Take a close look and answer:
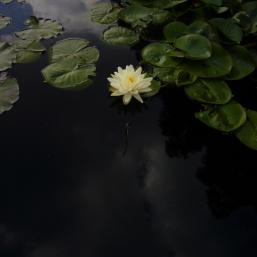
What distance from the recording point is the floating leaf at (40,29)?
2.49 meters

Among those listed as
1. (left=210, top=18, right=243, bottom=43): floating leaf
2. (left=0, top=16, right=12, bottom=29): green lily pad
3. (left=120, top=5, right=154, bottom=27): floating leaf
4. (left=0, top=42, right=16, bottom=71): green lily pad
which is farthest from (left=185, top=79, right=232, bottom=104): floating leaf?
(left=0, top=16, right=12, bottom=29): green lily pad

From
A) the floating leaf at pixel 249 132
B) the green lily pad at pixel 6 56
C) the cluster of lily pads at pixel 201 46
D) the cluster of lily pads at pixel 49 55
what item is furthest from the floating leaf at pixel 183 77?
the green lily pad at pixel 6 56

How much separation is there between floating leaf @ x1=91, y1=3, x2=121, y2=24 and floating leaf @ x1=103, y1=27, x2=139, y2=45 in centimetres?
17

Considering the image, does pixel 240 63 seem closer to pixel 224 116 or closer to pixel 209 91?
pixel 209 91

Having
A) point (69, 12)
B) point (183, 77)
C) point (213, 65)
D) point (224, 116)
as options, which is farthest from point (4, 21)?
point (224, 116)

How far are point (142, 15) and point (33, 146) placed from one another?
115 centimetres

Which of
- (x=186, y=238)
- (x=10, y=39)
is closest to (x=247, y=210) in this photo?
(x=186, y=238)

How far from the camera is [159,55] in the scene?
2.08m

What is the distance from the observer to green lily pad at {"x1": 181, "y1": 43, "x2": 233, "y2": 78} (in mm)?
1867

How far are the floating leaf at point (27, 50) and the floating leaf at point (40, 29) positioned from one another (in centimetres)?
7

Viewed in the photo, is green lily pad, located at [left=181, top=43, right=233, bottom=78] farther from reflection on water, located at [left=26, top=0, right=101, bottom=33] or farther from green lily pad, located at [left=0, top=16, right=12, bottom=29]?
green lily pad, located at [left=0, top=16, right=12, bottom=29]

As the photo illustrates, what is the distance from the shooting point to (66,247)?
1.36 meters

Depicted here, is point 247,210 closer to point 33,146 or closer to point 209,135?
point 209,135

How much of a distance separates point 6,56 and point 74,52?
42 cm
